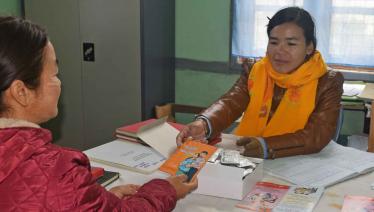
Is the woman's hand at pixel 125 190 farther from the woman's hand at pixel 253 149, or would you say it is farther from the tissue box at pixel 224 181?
the woman's hand at pixel 253 149

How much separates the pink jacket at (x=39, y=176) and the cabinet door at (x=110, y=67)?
253cm

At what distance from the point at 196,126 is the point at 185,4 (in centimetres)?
203

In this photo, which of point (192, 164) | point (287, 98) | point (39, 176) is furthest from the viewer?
point (287, 98)

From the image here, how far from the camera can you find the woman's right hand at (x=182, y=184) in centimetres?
136

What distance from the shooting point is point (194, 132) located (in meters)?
1.99

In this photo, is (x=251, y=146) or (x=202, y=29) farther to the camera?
(x=202, y=29)

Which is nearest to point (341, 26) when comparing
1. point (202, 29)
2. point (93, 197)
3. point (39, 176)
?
point (202, 29)

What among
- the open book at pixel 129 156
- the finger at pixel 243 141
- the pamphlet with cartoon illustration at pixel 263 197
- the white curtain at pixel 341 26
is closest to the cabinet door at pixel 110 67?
the white curtain at pixel 341 26

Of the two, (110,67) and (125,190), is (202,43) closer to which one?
(110,67)

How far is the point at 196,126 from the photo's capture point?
6.64ft

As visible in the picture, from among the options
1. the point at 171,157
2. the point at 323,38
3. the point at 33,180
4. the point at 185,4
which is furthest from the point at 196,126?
the point at 185,4

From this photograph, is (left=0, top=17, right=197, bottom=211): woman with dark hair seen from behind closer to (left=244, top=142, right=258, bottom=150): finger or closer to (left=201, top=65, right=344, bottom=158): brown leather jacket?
(left=244, top=142, right=258, bottom=150): finger

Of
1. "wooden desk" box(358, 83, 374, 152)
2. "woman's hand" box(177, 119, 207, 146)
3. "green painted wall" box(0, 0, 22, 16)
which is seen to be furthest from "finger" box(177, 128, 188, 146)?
"green painted wall" box(0, 0, 22, 16)

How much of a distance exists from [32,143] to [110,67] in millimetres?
2676
